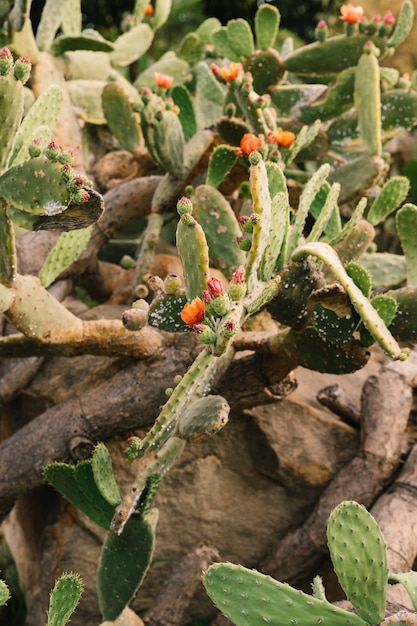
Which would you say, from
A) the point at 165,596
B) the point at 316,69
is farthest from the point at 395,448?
the point at 316,69

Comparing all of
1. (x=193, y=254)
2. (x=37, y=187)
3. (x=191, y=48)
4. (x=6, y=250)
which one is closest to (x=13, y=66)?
(x=37, y=187)

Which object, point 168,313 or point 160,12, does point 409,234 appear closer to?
point 168,313

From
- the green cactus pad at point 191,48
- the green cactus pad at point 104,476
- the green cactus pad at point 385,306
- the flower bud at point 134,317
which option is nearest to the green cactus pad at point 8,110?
the flower bud at point 134,317

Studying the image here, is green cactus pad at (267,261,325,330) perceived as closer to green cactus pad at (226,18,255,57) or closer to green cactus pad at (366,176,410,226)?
green cactus pad at (366,176,410,226)

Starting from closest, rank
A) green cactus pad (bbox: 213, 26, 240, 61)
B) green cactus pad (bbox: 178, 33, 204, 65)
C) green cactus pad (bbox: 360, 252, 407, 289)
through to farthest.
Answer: green cactus pad (bbox: 360, 252, 407, 289), green cactus pad (bbox: 213, 26, 240, 61), green cactus pad (bbox: 178, 33, 204, 65)

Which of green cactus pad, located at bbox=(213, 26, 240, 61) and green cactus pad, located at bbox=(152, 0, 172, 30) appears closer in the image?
green cactus pad, located at bbox=(213, 26, 240, 61)

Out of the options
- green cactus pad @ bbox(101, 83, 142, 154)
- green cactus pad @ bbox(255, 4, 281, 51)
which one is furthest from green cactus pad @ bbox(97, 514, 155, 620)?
green cactus pad @ bbox(255, 4, 281, 51)

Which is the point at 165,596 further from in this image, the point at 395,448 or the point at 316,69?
the point at 316,69
